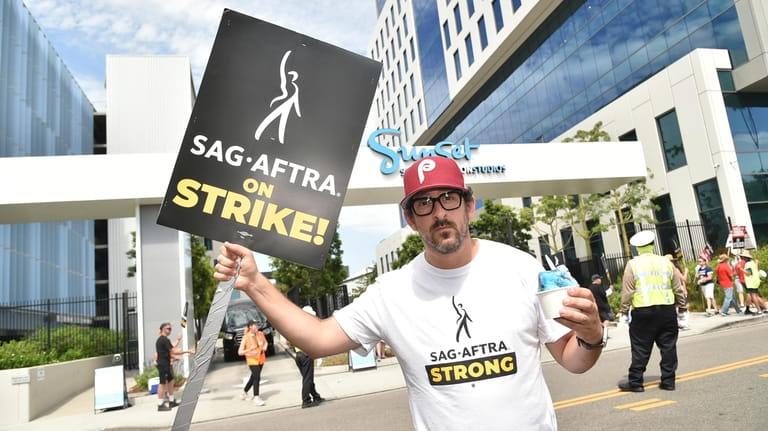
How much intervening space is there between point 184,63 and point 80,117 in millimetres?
27091

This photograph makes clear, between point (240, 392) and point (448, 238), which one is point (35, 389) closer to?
point (240, 392)

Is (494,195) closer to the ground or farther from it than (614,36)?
closer to the ground

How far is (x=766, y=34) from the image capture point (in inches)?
806

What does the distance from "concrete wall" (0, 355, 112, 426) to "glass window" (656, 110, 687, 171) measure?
2447 cm

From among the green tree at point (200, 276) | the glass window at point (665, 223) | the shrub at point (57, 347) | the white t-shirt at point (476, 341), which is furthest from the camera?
the green tree at point (200, 276)

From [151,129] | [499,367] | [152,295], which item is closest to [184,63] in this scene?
[151,129]

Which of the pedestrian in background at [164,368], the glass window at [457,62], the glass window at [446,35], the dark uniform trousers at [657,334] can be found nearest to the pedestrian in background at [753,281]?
the dark uniform trousers at [657,334]

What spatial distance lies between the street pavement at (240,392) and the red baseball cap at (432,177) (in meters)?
8.79

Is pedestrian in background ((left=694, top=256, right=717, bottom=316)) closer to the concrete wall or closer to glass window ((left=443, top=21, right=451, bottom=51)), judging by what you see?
the concrete wall

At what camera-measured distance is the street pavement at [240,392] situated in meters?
9.81

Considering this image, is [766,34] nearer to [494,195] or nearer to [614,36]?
[614,36]

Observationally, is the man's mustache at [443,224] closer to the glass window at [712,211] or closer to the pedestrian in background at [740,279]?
the pedestrian in background at [740,279]

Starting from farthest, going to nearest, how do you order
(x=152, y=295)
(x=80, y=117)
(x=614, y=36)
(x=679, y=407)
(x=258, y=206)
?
(x=80, y=117) < (x=614, y=36) < (x=152, y=295) < (x=679, y=407) < (x=258, y=206)

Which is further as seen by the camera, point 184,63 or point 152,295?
point 184,63
